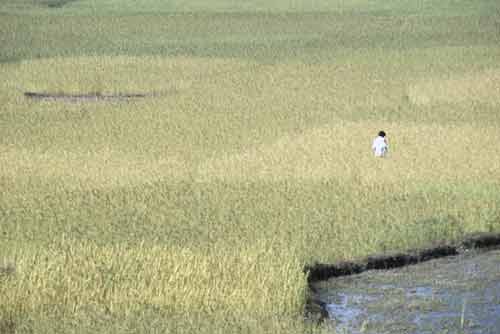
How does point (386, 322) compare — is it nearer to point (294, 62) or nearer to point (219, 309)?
point (219, 309)

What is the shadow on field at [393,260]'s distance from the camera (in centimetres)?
1176

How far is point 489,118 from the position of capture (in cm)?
2183

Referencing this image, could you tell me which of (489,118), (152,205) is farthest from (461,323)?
(489,118)

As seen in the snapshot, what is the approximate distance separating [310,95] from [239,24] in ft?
59.8

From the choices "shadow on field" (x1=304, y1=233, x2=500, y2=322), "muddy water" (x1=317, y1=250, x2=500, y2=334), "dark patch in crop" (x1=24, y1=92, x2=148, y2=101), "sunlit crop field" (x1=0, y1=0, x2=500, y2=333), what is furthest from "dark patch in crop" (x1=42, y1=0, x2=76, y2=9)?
"muddy water" (x1=317, y1=250, x2=500, y2=334)

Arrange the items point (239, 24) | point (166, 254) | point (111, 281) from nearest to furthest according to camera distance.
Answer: point (111, 281), point (166, 254), point (239, 24)

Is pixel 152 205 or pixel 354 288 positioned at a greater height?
pixel 152 205

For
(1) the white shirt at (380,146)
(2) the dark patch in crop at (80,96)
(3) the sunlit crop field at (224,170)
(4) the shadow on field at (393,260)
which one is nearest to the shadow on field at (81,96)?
(2) the dark patch in crop at (80,96)

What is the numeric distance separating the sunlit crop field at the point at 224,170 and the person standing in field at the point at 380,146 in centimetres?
20

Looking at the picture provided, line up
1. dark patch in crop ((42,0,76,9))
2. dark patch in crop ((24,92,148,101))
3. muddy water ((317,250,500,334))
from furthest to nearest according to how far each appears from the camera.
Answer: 1. dark patch in crop ((42,0,76,9))
2. dark patch in crop ((24,92,148,101))
3. muddy water ((317,250,500,334))

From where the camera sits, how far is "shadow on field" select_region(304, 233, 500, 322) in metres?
11.8

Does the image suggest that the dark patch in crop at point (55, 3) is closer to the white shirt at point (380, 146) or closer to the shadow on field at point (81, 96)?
the shadow on field at point (81, 96)

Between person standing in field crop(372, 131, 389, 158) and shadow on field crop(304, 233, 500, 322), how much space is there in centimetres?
442

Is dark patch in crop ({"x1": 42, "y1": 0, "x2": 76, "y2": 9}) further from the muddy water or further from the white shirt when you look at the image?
the muddy water
